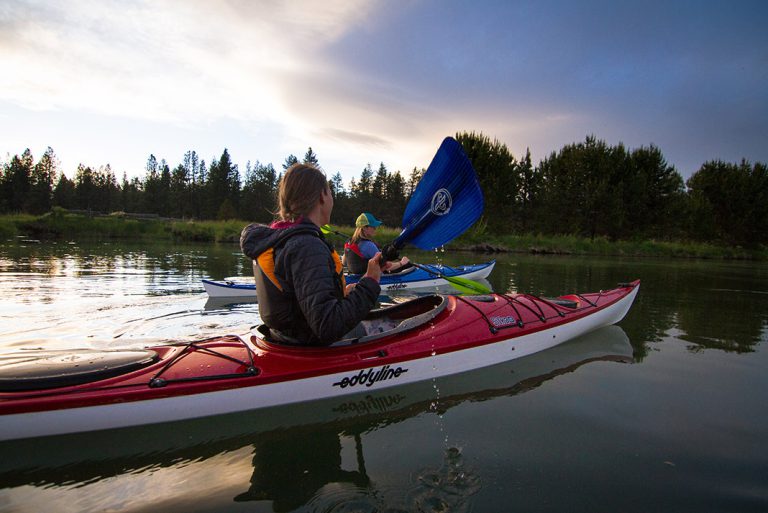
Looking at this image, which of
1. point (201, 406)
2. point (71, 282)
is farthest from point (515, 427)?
point (71, 282)

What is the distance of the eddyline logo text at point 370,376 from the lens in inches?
130

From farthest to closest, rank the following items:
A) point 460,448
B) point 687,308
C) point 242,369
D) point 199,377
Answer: point 687,308 < point 242,369 < point 199,377 < point 460,448

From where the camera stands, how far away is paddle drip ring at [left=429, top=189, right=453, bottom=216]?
4.38 metres

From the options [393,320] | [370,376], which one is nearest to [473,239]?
[393,320]

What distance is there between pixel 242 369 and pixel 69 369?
1.05 metres

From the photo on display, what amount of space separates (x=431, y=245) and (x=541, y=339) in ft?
5.48

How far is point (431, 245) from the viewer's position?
4.44m

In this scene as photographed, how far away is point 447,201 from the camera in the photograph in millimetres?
4387

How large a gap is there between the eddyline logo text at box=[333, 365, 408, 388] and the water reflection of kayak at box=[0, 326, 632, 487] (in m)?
0.11

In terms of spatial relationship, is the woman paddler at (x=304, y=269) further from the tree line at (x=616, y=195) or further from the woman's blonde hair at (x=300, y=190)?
the tree line at (x=616, y=195)

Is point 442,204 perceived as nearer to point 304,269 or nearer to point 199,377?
point 304,269

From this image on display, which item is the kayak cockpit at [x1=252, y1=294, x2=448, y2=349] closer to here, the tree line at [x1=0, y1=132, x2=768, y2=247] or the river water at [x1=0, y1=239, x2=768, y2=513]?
the river water at [x1=0, y1=239, x2=768, y2=513]

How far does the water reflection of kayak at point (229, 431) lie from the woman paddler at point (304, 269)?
68cm

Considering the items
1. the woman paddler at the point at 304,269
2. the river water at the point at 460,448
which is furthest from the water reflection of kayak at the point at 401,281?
the woman paddler at the point at 304,269
